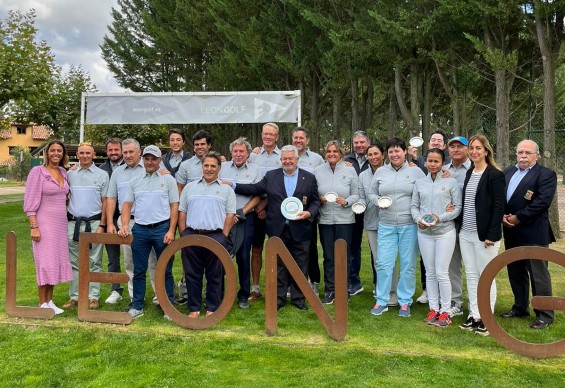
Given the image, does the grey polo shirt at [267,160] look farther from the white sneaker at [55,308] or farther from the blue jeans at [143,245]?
the white sneaker at [55,308]

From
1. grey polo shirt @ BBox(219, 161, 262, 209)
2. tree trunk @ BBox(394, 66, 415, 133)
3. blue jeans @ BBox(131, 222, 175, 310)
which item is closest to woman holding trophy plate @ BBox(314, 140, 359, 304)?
grey polo shirt @ BBox(219, 161, 262, 209)

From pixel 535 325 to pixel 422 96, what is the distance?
9.50m

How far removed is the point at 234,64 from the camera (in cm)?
1591

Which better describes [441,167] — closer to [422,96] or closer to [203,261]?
[203,261]

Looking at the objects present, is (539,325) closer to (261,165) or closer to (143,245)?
(261,165)

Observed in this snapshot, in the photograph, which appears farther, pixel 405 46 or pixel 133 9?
pixel 133 9

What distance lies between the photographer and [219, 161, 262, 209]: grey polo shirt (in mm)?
5512

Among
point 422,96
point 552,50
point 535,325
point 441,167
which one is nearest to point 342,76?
point 422,96

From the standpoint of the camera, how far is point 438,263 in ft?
16.2


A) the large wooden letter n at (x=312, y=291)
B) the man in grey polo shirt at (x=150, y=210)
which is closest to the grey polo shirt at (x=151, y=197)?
the man in grey polo shirt at (x=150, y=210)

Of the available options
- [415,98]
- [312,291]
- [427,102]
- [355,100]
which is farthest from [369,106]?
[312,291]

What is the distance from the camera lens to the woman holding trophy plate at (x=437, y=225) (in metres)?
4.85

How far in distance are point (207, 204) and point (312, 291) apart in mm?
1341

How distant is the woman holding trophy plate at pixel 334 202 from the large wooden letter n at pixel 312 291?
1.14 meters
